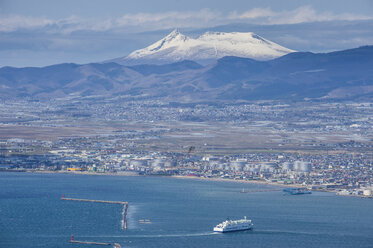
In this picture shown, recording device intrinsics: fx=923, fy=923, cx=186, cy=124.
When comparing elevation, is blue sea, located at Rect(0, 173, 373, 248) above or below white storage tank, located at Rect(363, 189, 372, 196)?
below

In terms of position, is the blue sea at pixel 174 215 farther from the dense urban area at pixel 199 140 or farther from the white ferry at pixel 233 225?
the dense urban area at pixel 199 140

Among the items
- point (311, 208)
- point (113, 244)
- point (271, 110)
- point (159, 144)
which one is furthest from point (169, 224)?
point (271, 110)

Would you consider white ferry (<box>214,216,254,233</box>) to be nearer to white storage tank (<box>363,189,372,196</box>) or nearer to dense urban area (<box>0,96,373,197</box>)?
white storage tank (<box>363,189,372,196</box>)

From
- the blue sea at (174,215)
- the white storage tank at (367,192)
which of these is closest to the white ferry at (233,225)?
the blue sea at (174,215)

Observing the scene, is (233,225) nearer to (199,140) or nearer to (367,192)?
(367,192)

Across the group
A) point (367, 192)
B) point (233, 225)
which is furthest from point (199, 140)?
point (233, 225)

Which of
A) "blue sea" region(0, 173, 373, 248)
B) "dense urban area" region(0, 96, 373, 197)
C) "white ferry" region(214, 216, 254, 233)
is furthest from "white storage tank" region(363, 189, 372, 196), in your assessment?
"white ferry" region(214, 216, 254, 233)
